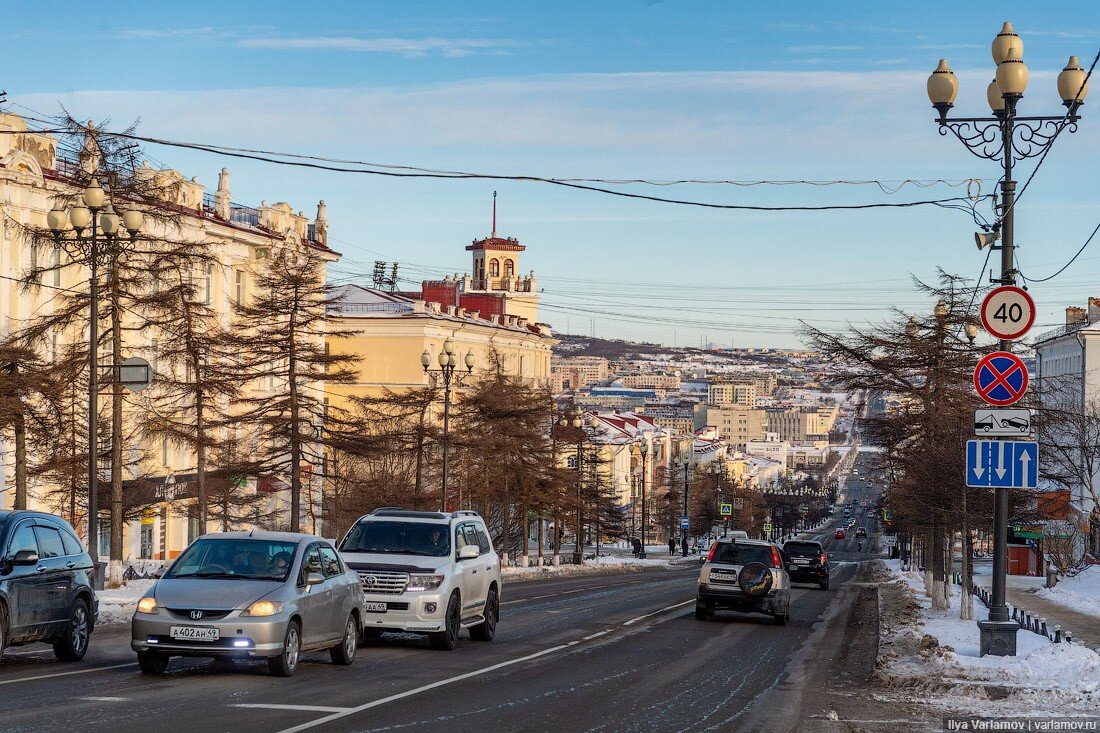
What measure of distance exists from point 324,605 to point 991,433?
841 centimetres

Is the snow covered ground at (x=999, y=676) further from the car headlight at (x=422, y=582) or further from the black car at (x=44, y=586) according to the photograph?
the black car at (x=44, y=586)

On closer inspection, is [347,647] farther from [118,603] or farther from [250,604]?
[118,603]

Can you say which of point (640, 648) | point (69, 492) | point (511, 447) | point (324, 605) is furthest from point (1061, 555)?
point (324, 605)

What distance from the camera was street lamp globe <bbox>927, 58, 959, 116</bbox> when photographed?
59.2ft

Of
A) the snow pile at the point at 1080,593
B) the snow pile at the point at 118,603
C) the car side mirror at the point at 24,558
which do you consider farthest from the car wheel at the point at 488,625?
the snow pile at the point at 1080,593

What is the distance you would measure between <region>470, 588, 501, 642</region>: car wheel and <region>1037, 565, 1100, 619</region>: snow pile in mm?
20287

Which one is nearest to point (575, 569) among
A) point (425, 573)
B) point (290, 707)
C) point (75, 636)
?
point (425, 573)

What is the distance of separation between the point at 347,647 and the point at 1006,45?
1099cm

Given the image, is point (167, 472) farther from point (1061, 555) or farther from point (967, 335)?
point (1061, 555)

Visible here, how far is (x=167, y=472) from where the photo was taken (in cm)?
6147

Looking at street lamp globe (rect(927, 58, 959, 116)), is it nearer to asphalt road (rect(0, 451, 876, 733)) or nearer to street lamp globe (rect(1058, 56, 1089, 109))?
street lamp globe (rect(1058, 56, 1089, 109))

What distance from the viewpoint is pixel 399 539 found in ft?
68.1

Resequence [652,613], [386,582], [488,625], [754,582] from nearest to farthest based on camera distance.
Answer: [386,582] → [488,625] → [754,582] → [652,613]

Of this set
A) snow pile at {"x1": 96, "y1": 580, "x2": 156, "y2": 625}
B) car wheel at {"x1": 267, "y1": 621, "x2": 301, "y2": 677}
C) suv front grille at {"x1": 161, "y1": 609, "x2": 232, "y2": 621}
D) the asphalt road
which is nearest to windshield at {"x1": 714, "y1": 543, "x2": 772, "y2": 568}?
the asphalt road
